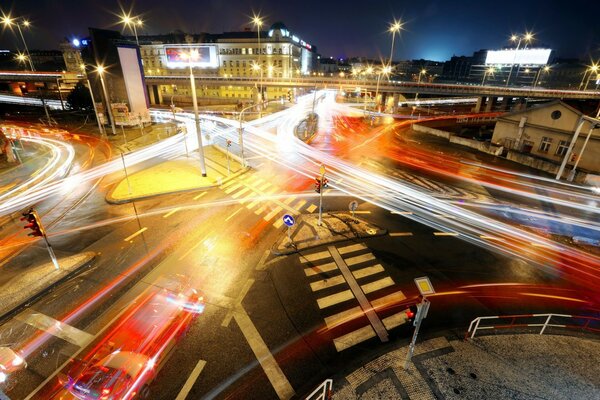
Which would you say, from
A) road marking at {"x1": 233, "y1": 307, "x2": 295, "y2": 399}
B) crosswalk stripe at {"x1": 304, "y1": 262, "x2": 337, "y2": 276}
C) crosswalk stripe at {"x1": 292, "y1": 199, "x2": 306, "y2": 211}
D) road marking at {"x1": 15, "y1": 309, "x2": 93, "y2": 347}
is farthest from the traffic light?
crosswalk stripe at {"x1": 292, "y1": 199, "x2": 306, "y2": 211}

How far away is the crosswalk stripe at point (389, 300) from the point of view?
11.7 m

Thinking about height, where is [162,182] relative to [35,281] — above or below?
above

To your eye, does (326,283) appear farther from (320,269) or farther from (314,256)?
(314,256)

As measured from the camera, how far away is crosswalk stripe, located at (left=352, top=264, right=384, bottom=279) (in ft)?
43.6

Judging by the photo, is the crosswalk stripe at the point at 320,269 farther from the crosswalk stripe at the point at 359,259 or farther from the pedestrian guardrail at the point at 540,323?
the pedestrian guardrail at the point at 540,323

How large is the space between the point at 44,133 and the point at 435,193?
54.0m

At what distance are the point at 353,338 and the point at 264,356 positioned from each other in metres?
3.40

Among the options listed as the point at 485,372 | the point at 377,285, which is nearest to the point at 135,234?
the point at 377,285

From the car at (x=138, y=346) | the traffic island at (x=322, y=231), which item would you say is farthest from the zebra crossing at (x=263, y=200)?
the car at (x=138, y=346)

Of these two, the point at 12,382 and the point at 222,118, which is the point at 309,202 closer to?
the point at 12,382

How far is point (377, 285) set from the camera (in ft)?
41.7

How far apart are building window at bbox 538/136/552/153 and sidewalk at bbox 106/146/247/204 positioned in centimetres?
3555

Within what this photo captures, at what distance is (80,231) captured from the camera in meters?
16.5

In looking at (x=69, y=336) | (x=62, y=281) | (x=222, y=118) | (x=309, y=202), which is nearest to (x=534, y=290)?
(x=309, y=202)
